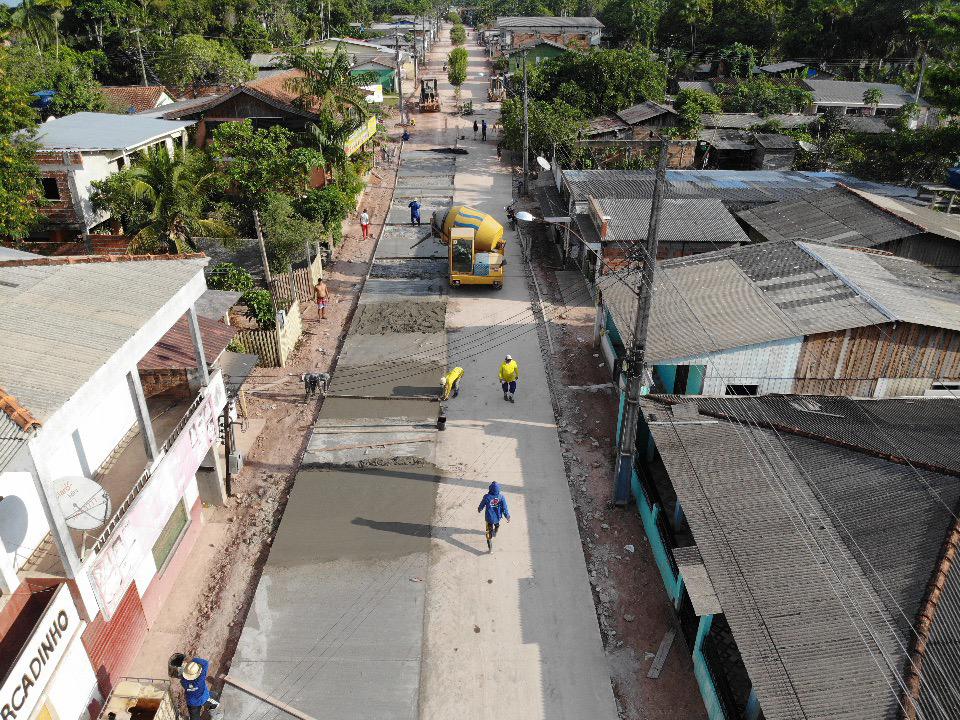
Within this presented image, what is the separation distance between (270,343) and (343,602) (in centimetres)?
957

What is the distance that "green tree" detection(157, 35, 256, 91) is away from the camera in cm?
5138

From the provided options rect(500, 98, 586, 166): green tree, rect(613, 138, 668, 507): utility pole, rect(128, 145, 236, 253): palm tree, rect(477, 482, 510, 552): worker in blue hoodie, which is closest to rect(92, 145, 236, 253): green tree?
rect(128, 145, 236, 253): palm tree

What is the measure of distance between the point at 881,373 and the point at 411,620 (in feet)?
38.8

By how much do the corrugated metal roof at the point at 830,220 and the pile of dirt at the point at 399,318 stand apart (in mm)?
11655

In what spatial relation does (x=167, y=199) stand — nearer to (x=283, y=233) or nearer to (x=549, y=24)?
(x=283, y=233)

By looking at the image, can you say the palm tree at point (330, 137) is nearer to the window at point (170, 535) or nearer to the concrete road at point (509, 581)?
the concrete road at point (509, 581)

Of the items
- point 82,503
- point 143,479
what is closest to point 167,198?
point 143,479

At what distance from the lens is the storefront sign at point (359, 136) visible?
32.2 m

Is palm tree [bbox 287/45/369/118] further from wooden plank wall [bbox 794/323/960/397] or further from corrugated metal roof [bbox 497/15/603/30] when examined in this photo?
corrugated metal roof [bbox 497/15/603/30]

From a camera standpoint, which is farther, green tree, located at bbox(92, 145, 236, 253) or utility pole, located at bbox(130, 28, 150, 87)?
utility pole, located at bbox(130, 28, 150, 87)

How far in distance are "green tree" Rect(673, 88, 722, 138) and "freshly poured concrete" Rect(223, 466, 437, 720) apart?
32029 mm

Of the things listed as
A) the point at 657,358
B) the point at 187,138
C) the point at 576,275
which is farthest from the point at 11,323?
the point at 187,138

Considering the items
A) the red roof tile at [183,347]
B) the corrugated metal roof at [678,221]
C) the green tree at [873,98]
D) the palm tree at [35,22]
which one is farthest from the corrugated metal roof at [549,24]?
the red roof tile at [183,347]

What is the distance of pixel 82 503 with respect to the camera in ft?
29.6
